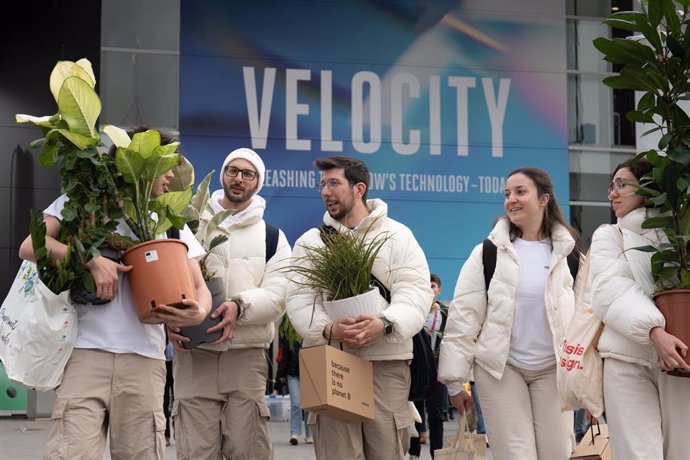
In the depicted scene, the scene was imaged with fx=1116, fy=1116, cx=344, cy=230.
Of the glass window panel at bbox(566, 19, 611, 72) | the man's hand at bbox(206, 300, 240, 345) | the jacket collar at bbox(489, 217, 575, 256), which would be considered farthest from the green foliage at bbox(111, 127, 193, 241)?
the glass window panel at bbox(566, 19, 611, 72)

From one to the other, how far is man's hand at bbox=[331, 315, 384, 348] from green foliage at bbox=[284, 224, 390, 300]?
0.22 m

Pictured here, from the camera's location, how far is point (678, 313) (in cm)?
569

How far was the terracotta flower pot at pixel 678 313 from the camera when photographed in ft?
18.5

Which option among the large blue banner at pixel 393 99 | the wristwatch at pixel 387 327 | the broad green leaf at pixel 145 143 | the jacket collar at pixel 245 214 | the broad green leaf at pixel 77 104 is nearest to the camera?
the broad green leaf at pixel 77 104

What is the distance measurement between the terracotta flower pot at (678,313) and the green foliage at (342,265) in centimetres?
174

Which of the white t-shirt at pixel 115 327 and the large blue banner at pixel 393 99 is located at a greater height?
the large blue banner at pixel 393 99

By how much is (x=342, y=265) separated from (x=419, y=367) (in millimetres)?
848

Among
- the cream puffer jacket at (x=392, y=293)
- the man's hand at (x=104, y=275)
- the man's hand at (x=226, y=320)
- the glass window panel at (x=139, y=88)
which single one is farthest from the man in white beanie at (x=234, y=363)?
the glass window panel at (x=139, y=88)

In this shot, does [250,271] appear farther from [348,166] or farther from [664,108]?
[664,108]

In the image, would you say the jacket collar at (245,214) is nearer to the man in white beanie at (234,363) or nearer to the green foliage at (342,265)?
the man in white beanie at (234,363)

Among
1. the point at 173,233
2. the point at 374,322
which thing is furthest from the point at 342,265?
the point at 173,233

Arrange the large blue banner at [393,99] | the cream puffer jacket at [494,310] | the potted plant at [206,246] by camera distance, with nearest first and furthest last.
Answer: the potted plant at [206,246] → the cream puffer jacket at [494,310] → the large blue banner at [393,99]

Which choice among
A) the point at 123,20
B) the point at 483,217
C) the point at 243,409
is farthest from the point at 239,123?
the point at 243,409

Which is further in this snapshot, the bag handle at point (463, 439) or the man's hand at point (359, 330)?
the bag handle at point (463, 439)
